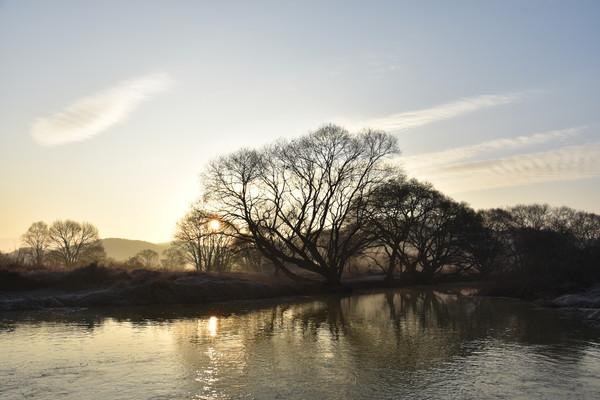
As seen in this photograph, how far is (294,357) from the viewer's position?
559 inches

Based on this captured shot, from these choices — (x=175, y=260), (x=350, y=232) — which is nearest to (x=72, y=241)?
(x=175, y=260)

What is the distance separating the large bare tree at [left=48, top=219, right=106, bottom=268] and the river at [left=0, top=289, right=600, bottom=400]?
71552 millimetres

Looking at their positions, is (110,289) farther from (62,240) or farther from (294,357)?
(62,240)

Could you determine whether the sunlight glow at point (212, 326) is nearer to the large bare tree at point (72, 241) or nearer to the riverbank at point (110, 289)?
the riverbank at point (110, 289)

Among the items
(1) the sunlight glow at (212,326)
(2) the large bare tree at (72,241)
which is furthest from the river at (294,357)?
(2) the large bare tree at (72,241)

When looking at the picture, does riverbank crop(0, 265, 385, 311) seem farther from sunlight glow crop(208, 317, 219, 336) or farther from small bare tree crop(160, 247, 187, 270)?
small bare tree crop(160, 247, 187, 270)

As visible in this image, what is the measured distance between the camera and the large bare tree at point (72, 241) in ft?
293

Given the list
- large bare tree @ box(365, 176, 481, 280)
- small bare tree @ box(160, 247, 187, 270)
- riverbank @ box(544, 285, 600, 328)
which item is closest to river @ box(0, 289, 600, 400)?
riverbank @ box(544, 285, 600, 328)

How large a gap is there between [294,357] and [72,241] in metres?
90.6

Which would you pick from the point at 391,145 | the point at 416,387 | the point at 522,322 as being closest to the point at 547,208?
the point at 391,145

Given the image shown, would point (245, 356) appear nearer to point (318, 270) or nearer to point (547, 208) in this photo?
point (318, 270)

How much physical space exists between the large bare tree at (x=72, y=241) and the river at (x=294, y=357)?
235 feet

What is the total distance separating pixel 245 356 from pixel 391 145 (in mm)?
34956

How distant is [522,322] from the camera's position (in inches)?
883
